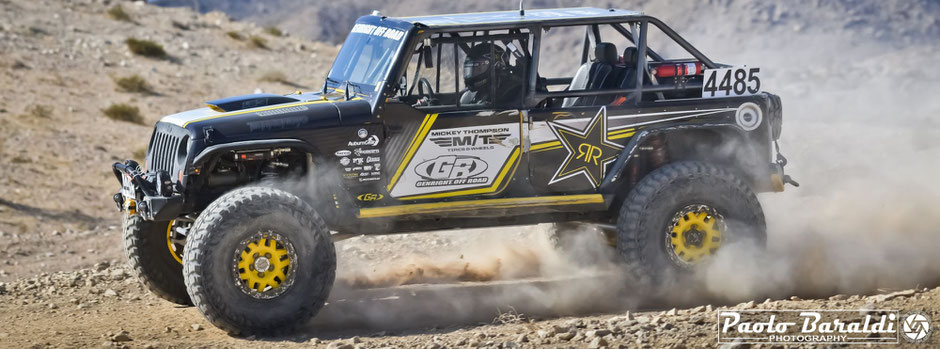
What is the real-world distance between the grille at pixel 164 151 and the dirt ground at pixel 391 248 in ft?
3.85

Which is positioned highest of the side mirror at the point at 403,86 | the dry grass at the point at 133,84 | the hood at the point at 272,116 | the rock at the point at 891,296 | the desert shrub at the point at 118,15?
the desert shrub at the point at 118,15

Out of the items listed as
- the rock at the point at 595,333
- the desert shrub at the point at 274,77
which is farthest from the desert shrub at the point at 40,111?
the rock at the point at 595,333

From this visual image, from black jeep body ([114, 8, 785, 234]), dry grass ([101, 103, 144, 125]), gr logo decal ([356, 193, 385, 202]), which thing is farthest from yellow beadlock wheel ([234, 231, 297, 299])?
dry grass ([101, 103, 144, 125])

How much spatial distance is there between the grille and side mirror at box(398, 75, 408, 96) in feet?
5.08

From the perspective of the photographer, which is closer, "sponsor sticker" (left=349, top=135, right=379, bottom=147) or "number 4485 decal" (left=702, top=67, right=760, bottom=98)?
"sponsor sticker" (left=349, top=135, right=379, bottom=147)

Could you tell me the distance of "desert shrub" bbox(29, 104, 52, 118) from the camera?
1920cm

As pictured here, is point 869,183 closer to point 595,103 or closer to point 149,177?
point 595,103

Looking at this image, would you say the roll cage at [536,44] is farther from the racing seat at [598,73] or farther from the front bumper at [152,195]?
the front bumper at [152,195]

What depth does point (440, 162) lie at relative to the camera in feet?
26.0

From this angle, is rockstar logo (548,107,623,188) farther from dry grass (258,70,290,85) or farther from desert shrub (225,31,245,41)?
desert shrub (225,31,245,41)

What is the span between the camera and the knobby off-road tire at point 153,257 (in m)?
8.33

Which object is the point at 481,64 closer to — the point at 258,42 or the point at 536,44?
the point at 536,44

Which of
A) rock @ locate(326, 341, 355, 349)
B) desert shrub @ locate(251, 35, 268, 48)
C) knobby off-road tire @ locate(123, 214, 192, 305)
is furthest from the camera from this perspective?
Result: desert shrub @ locate(251, 35, 268, 48)

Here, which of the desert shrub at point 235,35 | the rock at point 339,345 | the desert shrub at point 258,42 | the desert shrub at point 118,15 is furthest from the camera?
the desert shrub at point 235,35
